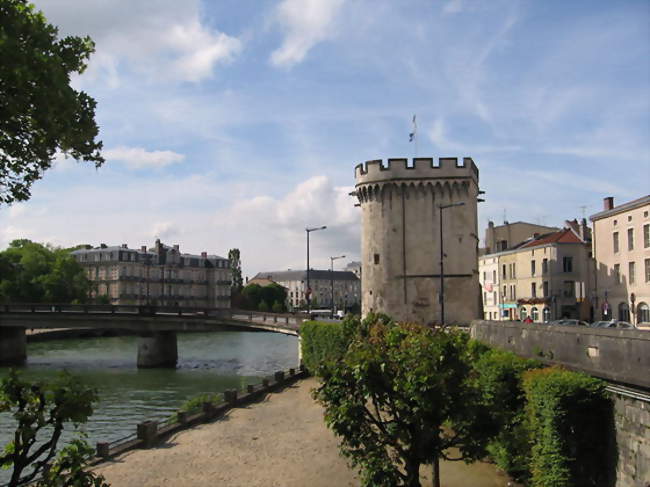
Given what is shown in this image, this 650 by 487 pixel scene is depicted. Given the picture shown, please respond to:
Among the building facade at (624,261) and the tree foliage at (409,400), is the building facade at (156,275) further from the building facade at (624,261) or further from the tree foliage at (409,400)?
the tree foliage at (409,400)

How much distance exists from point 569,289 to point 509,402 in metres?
44.1

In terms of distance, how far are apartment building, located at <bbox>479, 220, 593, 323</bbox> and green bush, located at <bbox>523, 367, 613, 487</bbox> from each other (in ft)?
136

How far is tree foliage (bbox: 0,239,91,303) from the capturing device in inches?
3959

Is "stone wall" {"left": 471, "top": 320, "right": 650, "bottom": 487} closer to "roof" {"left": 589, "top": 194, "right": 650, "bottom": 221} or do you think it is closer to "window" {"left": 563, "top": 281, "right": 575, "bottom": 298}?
"roof" {"left": 589, "top": 194, "right": 650, "bottom": 221}

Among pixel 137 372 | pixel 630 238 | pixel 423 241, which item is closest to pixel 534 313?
pixel 630 238

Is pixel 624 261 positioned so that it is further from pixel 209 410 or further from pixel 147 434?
pixel 147 434

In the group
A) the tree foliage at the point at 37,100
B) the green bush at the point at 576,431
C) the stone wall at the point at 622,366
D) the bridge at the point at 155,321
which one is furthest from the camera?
the bridge at the point at 155,321

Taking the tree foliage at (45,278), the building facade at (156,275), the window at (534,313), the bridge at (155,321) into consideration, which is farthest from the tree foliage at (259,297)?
the window at (534,313)

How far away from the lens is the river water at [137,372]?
34.1 m

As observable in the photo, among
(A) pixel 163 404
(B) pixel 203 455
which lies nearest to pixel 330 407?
(B) pixel 203 455

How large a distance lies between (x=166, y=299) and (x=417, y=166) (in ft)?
325

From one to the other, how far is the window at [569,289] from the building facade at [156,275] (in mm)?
80833

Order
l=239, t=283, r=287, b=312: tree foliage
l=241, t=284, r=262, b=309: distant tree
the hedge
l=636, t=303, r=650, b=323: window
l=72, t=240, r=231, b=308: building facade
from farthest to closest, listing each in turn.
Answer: l=241, t=284, r=262, b=309: distant tree, l=239, t=283, r=287, b=312: tree foliage, l=72, t=240, r=231, b=308: building facade, l=636, t=303, r=650, b=323: window, the hedge

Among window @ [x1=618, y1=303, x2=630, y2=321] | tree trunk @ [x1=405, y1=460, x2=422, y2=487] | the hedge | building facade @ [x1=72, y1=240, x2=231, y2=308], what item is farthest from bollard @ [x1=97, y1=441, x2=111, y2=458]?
building facade @ [x1=72, y1=240, x2=231, y2=308]
